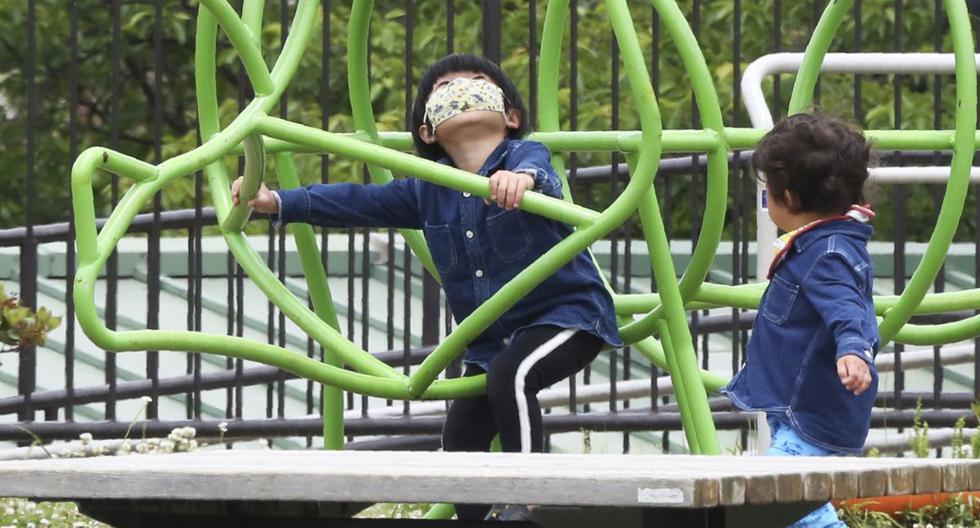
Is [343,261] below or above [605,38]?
below

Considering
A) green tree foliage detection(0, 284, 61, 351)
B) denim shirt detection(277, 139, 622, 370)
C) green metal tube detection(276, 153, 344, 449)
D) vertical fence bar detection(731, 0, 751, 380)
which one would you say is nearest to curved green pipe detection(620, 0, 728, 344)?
denim shirt detection(277, 139, 622, 370)

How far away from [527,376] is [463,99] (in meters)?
0.59

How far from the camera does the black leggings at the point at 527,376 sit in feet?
12.5

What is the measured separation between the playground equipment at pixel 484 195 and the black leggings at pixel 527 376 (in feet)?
0.36

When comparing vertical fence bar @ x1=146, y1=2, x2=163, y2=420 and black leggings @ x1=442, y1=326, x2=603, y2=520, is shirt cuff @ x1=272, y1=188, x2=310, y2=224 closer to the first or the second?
black leggings @ x1=442, y1=326, x2=603, y2=520

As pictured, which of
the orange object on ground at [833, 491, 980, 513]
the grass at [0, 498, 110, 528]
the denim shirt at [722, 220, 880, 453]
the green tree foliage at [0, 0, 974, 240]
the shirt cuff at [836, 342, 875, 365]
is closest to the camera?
the shirt cuff at [836, 342, 875, 365]

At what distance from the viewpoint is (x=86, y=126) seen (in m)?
11.1

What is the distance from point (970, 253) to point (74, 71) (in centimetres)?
426

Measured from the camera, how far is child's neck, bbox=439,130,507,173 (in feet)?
13.2

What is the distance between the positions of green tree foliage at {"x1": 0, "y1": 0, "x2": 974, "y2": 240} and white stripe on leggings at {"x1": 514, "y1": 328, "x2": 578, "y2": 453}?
485 cm

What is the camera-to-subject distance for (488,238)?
3957mm

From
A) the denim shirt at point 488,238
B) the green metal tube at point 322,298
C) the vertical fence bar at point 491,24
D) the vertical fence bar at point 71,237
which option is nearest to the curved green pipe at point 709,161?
the denim shirt at point 488,238

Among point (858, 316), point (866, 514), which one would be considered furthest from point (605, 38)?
point (858, 316)

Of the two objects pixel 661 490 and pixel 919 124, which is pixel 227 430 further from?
pixel 919 124
